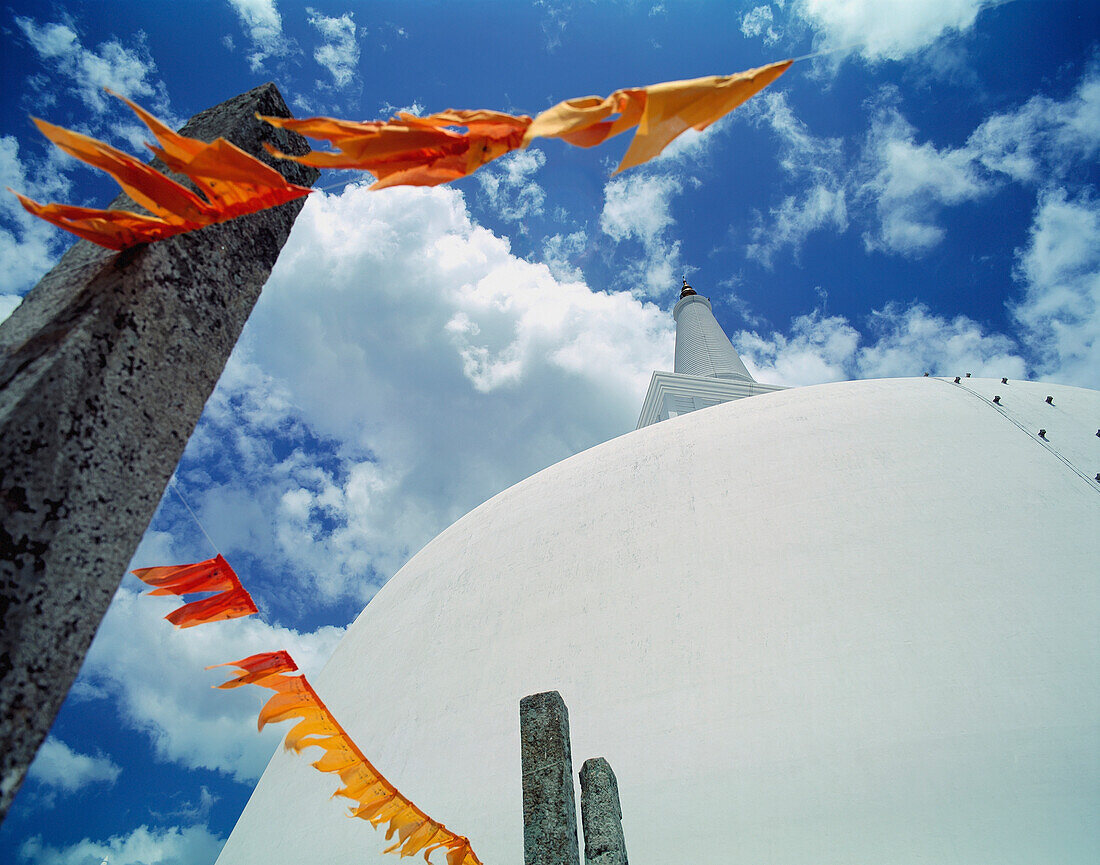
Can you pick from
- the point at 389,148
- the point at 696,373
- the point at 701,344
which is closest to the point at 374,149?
the point at 389,148

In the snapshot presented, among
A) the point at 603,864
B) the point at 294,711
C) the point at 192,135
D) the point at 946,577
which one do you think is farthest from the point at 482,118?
the point at 946,577

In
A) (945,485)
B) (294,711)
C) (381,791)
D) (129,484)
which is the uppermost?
(945,485)

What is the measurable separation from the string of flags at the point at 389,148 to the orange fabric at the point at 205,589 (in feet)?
9.19

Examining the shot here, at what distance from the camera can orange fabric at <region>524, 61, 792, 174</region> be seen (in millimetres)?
1741

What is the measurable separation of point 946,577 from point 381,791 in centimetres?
491

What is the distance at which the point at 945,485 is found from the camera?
5672mm

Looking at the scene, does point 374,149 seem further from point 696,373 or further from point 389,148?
point 696,373

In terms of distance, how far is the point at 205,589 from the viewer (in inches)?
156

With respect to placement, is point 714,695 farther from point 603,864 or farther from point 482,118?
point 482,118

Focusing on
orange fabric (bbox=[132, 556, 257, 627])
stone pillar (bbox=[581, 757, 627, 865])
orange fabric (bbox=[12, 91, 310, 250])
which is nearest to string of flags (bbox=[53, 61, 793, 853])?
orange fabric (bbox=[12, 91, 310, 250])

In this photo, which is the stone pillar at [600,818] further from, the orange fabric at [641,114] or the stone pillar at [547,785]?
the orange fabric at [641,114]

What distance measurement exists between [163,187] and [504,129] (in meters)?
0.94

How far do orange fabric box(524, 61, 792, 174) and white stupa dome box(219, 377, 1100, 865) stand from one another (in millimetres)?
4412

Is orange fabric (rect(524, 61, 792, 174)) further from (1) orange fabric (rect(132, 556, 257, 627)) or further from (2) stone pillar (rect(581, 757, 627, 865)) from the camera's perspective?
(1) orange fabric (rect(132, 556, 257, 627))
